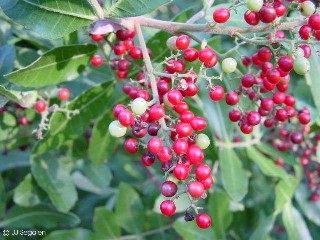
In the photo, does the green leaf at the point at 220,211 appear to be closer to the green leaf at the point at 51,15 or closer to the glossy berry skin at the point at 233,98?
the glossy berry skin at the point at 233,98

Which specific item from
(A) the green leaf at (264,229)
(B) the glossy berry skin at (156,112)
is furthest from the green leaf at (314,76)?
(B) the glossy berry skin at (156,112)

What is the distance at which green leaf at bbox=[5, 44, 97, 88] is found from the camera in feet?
5.78

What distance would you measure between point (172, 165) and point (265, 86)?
1.50 feet

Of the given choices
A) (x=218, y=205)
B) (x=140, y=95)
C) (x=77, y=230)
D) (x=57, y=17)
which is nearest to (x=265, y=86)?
(x=140, y=95)

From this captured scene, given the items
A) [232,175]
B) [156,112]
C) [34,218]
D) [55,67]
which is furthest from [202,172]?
[34,218]

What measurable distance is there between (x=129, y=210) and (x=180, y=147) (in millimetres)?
1218

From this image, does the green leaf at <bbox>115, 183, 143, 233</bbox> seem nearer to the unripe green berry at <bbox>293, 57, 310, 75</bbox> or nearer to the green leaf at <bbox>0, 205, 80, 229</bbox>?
the green leaf at <bbox>0, 205, 80, 229</bbox>

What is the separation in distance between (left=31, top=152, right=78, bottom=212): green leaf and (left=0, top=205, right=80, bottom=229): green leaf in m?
0.16

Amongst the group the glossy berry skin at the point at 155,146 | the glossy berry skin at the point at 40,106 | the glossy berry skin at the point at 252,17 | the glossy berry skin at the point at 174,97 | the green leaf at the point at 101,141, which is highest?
the glossy berry skin at the point at 252,17

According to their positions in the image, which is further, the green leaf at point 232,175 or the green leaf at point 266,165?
the green leaf at point 266,165

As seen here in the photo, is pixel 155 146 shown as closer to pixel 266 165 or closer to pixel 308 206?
pixel 266 165

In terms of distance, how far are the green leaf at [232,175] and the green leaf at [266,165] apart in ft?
0.33

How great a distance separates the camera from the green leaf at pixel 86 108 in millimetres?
2027

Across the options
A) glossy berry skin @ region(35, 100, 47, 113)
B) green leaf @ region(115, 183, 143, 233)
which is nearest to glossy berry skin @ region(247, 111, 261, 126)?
glossy berry skin @ region(35, 100, 47, 113)
